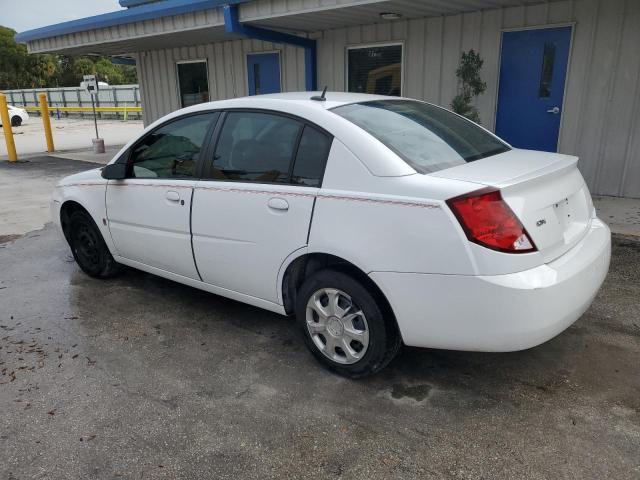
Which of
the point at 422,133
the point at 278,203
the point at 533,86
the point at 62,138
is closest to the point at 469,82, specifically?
the point at 533,86

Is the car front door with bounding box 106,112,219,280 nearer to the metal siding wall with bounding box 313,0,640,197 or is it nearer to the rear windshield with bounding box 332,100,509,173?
the rear windshield with bounding box 332,100,509,173

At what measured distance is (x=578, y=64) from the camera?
7.05 meters

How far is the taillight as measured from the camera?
242cm

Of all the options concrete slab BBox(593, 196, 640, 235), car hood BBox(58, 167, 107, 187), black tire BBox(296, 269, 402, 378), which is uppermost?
car hood BBox(58, 167, 107, 187)

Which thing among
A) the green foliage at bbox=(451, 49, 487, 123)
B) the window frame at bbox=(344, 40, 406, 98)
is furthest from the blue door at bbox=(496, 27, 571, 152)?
the window frame at bbox=(344, 40, 406, 98)

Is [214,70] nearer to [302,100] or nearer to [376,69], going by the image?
[376,69]

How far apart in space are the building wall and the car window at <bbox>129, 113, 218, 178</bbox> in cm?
557

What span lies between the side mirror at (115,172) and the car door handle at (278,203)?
1628mm

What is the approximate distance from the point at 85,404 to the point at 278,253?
4.55 feet

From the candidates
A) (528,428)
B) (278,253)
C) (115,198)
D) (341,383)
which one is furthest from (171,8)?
(528,428)

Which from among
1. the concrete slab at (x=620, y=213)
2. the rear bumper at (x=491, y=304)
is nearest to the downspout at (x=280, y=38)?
the concrete slab at (x=620, y=213)

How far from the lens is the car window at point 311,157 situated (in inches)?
117

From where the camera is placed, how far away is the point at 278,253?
315cm

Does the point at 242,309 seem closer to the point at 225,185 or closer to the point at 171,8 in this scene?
the point at 225,185
